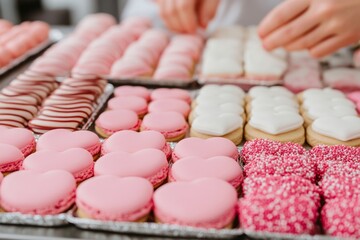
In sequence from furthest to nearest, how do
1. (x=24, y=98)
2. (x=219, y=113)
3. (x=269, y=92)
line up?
(x=269, y=92) → (x=24, y=98) → (x=219, y=113)

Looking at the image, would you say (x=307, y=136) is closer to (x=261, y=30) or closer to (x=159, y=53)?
(x=261, y=30)

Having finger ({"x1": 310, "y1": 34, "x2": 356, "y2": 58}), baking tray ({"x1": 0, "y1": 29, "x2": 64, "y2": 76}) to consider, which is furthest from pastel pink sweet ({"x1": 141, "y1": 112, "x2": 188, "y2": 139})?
baking tray ({"x1": 0, "y1": 29, "x2": 64, "y2": 76})

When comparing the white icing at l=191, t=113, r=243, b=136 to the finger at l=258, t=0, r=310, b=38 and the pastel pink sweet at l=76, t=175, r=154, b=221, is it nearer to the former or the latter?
the pastel pink sweet at l=76, t=175, r=154, b=221

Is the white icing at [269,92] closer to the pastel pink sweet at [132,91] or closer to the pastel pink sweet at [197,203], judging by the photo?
the pastel pink sweet at [132,91]

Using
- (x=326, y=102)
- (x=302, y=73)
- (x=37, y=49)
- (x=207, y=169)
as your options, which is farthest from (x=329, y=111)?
(x=37, y=49)

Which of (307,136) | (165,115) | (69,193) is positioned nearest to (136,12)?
(165,115)

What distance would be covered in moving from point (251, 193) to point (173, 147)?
15.3 inches

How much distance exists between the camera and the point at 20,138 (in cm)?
138

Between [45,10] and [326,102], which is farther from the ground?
[326,102]

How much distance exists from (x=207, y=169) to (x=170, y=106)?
0.50 meters

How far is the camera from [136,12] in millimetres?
3078

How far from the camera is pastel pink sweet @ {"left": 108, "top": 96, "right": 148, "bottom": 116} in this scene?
5.47 ft

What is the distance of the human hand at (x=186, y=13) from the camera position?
2312mm

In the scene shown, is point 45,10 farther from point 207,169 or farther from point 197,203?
point 197,203
